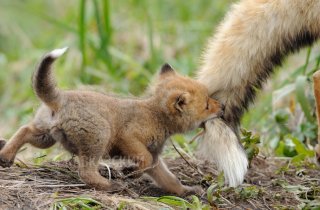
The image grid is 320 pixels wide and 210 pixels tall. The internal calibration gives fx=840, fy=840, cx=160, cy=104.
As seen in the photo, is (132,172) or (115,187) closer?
(132,172)

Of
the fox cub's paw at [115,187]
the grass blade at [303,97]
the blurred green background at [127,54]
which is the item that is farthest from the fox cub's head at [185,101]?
the grass blade at [303,97]

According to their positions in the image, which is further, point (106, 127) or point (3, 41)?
point (3, 41)

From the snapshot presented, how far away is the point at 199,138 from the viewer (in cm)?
650

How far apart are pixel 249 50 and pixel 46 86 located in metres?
1.77

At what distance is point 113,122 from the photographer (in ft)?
18.6

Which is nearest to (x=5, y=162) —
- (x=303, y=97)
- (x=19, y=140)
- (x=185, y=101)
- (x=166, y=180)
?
(x=19, y=140)

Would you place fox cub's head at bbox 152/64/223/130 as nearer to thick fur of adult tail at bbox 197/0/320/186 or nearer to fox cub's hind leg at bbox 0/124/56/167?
thick fur of adult tail at bbox 197/0/320/186

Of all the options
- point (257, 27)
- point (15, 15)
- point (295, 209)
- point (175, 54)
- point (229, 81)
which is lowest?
point (295, 209)

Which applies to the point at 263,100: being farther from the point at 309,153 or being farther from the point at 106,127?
the point at 106,127

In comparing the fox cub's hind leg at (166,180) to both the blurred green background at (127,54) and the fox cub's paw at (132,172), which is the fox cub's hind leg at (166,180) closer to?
the fox cub's paw at (132,172)

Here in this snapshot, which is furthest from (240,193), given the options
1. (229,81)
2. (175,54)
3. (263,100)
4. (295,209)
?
(175,54)

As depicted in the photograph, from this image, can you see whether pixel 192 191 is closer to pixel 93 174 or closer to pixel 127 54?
pixel 93 174

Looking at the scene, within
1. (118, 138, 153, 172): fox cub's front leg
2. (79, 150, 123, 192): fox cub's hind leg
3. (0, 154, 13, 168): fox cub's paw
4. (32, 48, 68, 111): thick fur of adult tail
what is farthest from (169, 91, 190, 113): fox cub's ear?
(0, 154, 13, 168): fox cub's paw

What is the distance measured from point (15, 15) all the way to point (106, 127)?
308 inches
